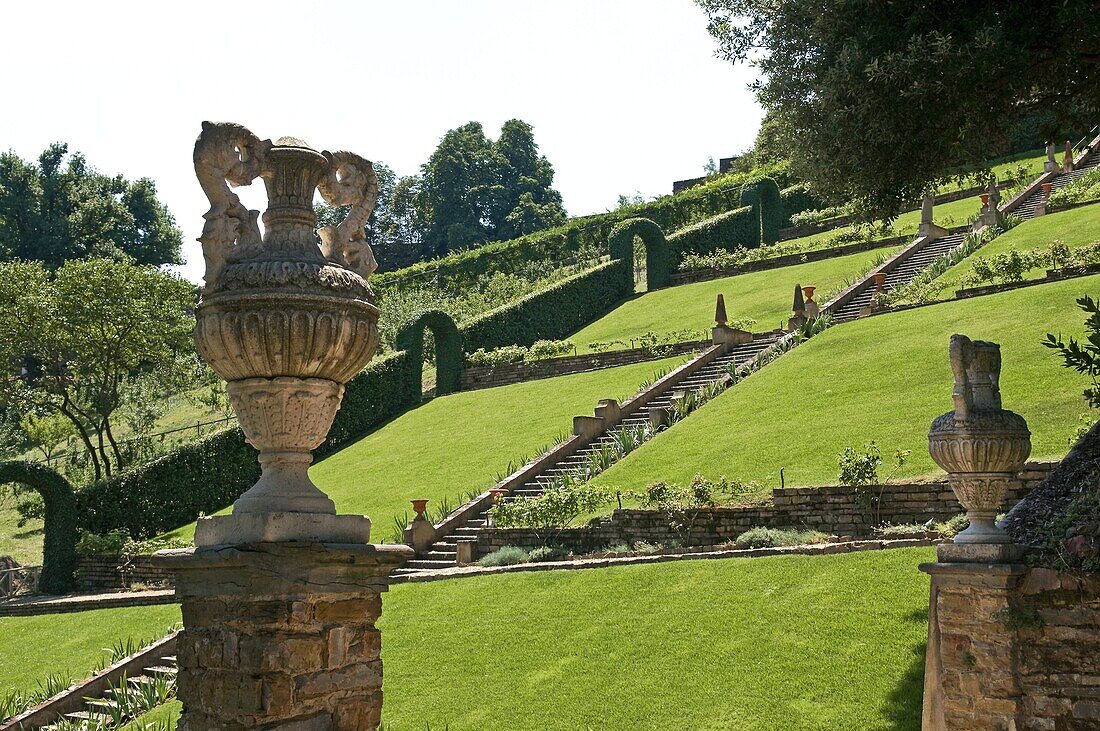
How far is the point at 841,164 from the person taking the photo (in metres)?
10.7

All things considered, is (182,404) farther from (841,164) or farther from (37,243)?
(841,164)

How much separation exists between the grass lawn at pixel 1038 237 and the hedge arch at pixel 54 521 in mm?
21087

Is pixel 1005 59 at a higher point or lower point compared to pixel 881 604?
higher

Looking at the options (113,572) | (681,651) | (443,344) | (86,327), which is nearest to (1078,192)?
(443,344)

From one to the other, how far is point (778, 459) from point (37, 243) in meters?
52.4

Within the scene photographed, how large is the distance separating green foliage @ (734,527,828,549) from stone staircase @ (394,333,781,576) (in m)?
5.37

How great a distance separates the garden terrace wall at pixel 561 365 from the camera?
1137 inches

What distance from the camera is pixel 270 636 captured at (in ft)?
14.4

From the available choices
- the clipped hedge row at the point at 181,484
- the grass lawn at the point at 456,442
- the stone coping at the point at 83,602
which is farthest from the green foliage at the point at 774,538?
the clipped hedge row at the point at 181,484

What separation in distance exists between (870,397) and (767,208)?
28600 millimetres

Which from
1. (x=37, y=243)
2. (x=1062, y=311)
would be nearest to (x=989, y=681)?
(x=1062, y=311)

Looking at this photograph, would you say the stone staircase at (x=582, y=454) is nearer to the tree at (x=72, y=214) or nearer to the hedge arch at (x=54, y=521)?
the hedge arch at (x=54, y=521)

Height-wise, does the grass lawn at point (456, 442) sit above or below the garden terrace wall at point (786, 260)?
below

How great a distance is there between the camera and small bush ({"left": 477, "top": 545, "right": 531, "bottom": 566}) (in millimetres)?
16297
